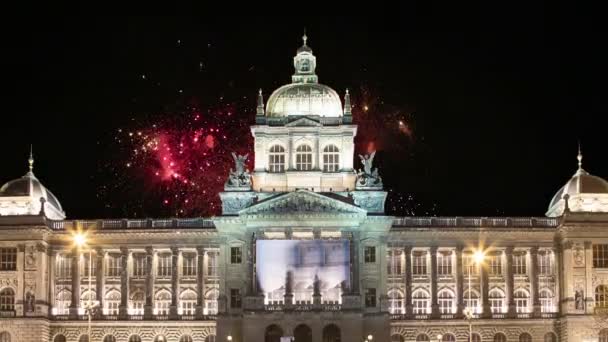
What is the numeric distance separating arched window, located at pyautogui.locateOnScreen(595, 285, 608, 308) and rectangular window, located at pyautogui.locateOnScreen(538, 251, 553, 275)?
642cm

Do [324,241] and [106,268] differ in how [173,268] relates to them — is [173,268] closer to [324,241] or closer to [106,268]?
[106,268]

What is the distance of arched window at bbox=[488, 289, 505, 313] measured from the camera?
165 metres

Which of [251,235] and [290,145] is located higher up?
[290,145]

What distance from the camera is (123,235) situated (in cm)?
16738

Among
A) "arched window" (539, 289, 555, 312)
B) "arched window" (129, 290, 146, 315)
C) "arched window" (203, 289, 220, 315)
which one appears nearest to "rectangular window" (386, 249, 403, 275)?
"arched window" (539, 289, 555, 312)

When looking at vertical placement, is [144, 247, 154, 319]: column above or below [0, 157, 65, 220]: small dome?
below

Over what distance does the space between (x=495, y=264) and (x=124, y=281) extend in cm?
4159

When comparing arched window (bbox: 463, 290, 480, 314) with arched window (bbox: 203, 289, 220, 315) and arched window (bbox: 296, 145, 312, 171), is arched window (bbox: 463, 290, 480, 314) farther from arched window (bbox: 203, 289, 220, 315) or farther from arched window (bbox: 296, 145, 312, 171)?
arched window (bbox: 203, 289, 220, 315)

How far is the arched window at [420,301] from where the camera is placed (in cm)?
16538

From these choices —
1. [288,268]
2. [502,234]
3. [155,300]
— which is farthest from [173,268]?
[502,234]

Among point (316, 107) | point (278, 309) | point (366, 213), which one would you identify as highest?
point (316, 107)

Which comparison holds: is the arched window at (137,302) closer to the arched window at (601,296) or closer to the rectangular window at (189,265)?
the rectangular window at (189,265)

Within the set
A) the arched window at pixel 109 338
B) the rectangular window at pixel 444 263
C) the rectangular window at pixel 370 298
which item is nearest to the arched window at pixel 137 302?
the arched window at pixel 109 338

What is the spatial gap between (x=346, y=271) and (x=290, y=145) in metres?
17.8
